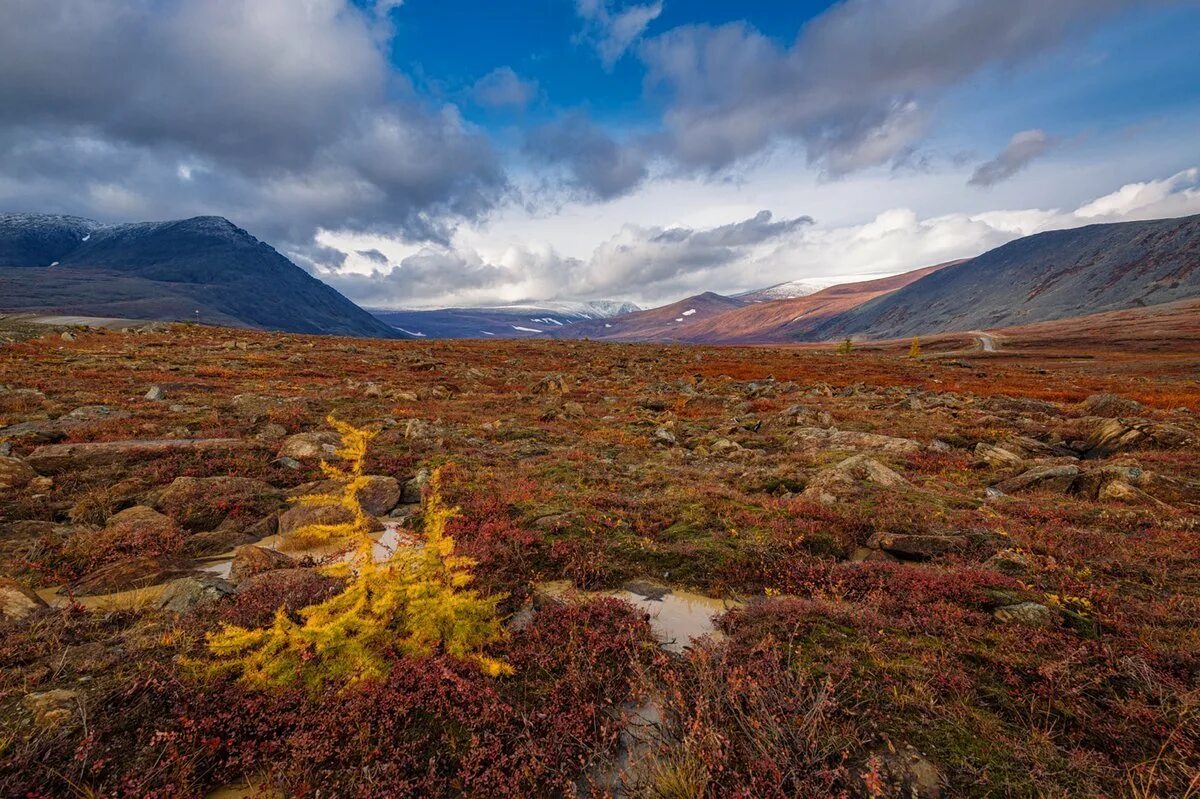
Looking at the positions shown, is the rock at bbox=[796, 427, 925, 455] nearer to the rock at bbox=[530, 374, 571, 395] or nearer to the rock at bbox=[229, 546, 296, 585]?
the rock at bbox=[229, 546, 296, 585]

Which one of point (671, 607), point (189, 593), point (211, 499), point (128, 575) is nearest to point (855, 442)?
point (671, 607)

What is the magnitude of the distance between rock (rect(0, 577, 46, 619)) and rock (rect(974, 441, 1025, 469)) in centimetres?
2159

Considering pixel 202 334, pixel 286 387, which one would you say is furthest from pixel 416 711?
pixel 202 334

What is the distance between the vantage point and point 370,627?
18.4 feet

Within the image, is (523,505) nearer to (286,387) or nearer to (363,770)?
(363,770)

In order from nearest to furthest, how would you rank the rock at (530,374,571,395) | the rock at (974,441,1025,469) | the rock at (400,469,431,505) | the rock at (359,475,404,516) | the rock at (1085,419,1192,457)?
1. the rock at (359,475,404,516)
2. the rock at (400,469,431,505)
3. the rock at (974,441,1025,469)
4. the rock at (1085,419,1192,457)
5. the rock at (530,374,571,395)

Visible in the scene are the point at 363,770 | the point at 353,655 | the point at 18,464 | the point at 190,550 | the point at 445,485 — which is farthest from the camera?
the point at 445,485

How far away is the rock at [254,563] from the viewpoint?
786cm

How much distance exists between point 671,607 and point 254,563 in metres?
6.93

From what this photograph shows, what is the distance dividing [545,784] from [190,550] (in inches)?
341

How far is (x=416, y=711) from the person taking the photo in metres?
5.16

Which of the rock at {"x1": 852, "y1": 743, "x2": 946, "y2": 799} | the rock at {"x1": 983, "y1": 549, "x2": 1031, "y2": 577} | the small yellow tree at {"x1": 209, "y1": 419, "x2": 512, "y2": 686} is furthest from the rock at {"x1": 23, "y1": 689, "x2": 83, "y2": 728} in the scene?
the rock at {"x1": 983, "y1": 549, "x2": 1031, "y2": 577}

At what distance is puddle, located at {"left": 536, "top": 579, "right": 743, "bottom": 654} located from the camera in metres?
6.89

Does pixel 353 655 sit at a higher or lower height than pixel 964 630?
higher
